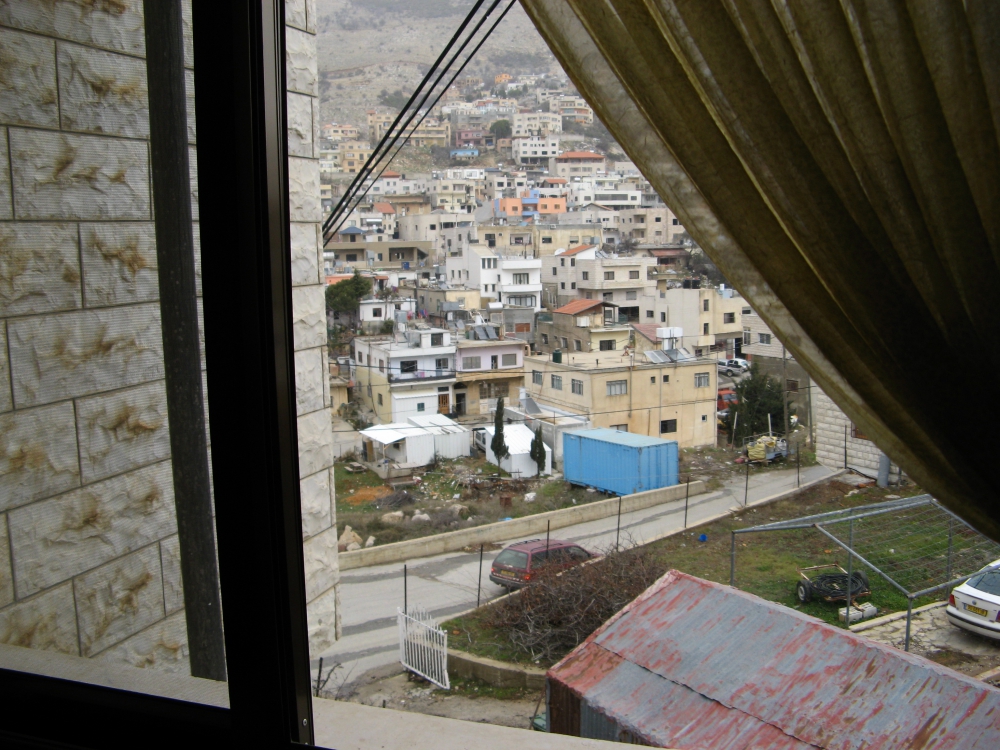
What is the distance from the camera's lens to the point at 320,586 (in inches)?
45.8

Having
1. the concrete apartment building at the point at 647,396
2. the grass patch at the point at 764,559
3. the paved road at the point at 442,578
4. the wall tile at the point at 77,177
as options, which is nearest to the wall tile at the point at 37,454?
the wall tile at the point at 77,177

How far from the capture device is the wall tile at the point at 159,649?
2.77 feet

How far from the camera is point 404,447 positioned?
8.96 metres

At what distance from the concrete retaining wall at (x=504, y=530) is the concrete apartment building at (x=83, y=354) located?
596 cm

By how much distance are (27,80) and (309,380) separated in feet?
1.65

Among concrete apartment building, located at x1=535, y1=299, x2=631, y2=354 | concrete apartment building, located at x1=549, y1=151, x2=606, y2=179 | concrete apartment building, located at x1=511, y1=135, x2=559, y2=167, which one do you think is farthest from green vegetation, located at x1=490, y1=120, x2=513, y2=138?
concrete apartment building, located at x1=535, y1=299, x2=631, y2=354

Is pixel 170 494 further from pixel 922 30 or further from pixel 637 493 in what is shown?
pixel 637 493

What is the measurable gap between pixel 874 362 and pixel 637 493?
24.5ft

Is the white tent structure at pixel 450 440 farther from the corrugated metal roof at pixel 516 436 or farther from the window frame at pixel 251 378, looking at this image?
the window frame at pixel 251 378

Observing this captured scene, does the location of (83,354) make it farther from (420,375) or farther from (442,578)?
(420,375)

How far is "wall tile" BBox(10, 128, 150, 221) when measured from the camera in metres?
0.75

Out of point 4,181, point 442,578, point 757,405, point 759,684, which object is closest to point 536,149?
point 757,405

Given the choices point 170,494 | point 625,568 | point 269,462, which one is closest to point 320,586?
point 170,494

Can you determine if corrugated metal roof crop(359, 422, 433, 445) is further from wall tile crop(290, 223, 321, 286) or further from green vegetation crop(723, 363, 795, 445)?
wall tile crop(290, 223, 321, 286)
